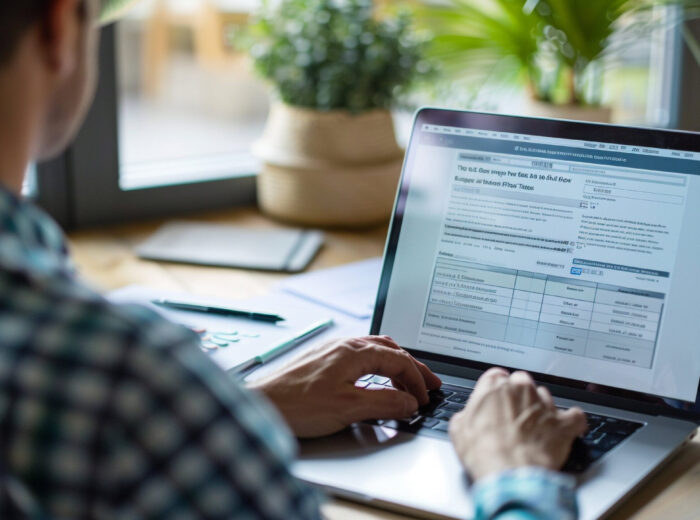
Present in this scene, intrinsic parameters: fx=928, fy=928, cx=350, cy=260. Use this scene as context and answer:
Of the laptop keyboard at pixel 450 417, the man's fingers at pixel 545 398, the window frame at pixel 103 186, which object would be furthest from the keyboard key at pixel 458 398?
the window frame at pixel 103 186

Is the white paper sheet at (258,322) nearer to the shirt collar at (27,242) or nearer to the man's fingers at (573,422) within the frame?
the man's fingers at (573,422)

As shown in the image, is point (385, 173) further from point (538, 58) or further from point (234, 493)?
point (234, 493)

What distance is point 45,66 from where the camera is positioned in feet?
1.87

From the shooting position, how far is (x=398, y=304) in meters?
1.03

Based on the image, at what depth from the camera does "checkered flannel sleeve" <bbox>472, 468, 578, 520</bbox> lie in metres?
0.66

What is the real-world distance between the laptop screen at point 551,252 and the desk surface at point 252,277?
112mm

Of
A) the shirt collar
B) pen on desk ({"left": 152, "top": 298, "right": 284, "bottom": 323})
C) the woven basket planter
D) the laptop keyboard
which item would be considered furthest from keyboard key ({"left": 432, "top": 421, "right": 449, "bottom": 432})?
the woven basket planter

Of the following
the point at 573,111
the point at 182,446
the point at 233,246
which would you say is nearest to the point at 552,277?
the point at 182,446

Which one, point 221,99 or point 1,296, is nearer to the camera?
point 1,296

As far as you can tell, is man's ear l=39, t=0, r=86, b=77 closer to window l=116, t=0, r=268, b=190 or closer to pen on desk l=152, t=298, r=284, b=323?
pen on desk l=152, t=298, r=284, b=323

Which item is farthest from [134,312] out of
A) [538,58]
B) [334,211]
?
[538,58]

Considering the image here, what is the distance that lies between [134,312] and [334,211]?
1160 mm

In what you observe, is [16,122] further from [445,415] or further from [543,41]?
[543,41]

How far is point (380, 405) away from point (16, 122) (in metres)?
0.44
